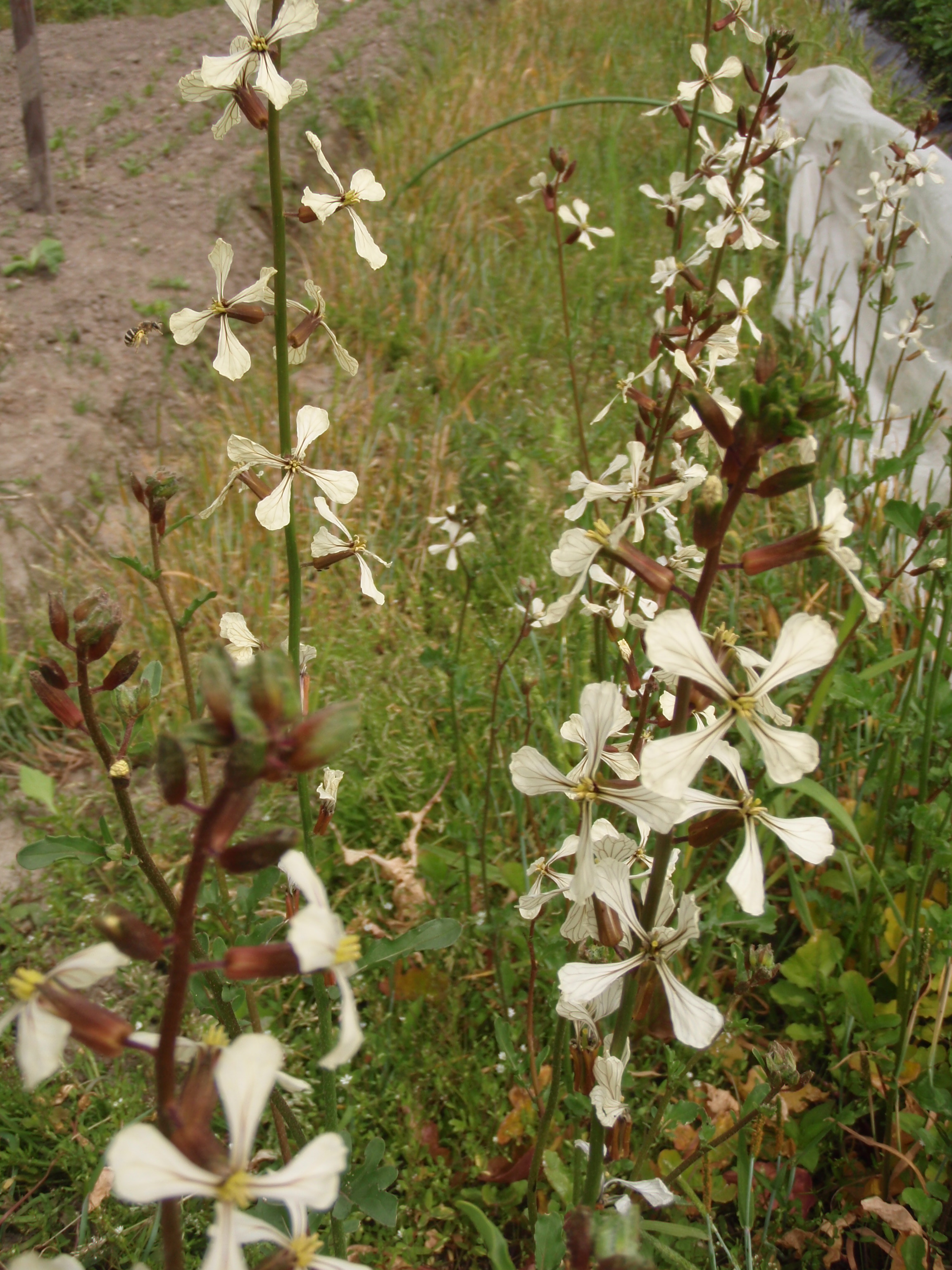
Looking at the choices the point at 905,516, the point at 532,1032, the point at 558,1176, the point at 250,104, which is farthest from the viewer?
the point at 905,516

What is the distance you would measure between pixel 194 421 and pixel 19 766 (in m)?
1.90

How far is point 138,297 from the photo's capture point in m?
4.42

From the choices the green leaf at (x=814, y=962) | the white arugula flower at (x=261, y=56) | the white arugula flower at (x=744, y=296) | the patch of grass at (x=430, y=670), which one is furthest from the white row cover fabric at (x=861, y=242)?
the white arugula flower at (x=261, y=56)

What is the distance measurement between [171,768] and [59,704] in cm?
44

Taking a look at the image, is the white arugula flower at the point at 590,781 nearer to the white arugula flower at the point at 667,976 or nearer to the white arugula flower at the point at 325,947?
the white arugula flower at the point at 667,976

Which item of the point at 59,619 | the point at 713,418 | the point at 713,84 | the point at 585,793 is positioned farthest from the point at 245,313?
the point at 713,84

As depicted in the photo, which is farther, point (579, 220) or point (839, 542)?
point (579, 220)

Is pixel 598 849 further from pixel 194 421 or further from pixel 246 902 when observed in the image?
pixel 194 421

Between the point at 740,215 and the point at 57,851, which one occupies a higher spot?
the point at 740,215

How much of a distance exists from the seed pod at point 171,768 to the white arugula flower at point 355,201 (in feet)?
2.82

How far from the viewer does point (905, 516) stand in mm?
2094

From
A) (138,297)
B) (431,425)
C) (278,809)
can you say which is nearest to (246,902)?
(278,809)

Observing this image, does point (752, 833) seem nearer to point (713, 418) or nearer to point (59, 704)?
point (713, 418)

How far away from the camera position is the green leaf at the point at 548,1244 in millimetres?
1196
